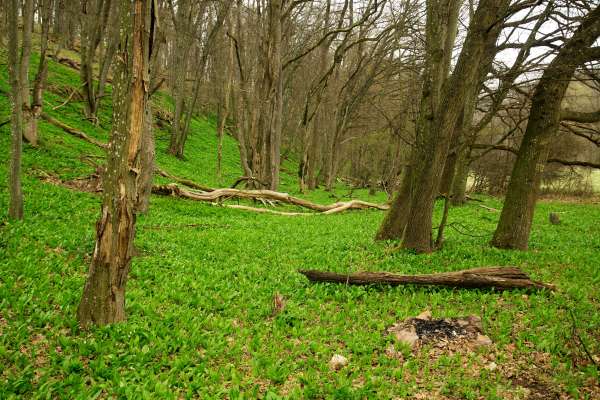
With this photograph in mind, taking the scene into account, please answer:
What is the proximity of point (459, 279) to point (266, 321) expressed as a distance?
11.2ft

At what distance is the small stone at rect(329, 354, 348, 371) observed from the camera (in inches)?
180

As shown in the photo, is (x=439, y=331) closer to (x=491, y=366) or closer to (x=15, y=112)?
(x=491, y=366)

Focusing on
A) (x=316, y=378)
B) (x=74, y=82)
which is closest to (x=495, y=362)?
(x=316, y=378)

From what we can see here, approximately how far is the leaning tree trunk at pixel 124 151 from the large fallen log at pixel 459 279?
12.1ft

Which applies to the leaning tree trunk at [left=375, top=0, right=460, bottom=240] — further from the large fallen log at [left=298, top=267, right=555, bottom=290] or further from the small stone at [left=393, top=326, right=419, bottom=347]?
the small stone at [left=393, top=326, right=419, bottom=347]

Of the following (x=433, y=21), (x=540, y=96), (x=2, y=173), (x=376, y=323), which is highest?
(x=433, y=21)

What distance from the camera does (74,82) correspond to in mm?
26094

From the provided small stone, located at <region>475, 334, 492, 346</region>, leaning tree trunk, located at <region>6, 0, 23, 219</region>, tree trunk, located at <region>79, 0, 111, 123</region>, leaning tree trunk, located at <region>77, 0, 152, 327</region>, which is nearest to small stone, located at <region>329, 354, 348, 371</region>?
small stone, located at <region>475, 334, 492, 346</region>

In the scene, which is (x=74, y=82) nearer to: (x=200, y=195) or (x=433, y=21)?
(x=200, y=195)

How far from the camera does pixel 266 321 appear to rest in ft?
18.4

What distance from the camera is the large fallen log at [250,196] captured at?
1462 centimetres

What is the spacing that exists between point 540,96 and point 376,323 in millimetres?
6846

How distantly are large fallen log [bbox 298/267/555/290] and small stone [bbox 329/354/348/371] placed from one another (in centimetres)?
220

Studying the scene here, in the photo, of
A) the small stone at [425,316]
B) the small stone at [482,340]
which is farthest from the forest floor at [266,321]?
the small stone at [425,316]
